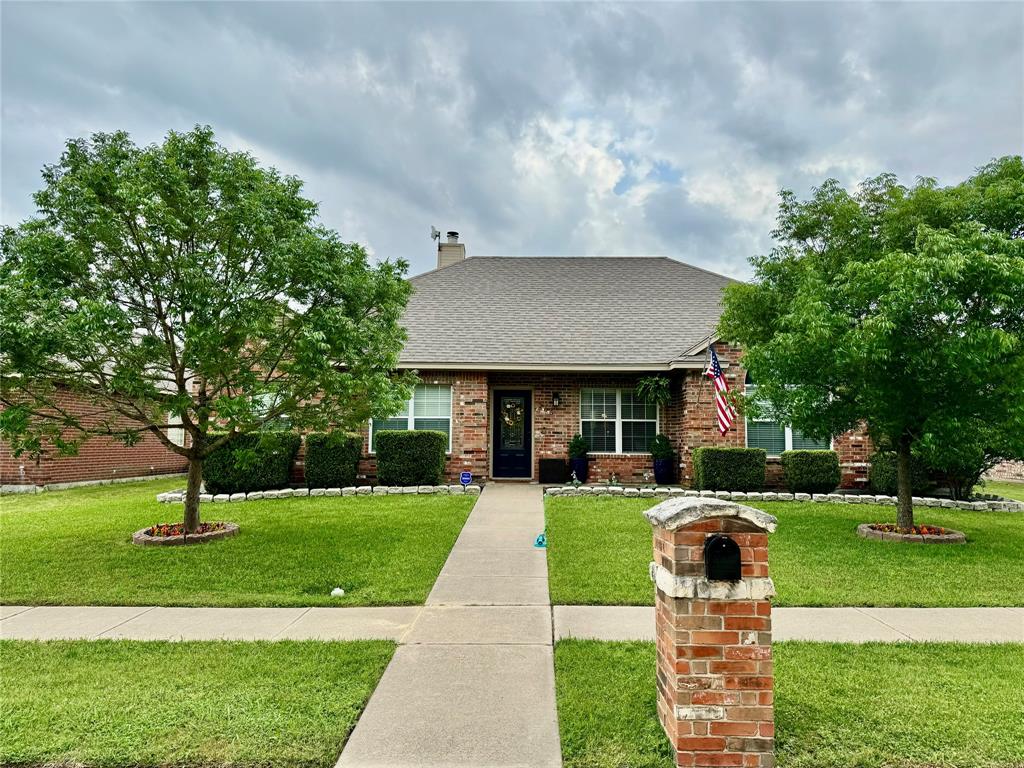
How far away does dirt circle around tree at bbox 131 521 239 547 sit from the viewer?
7234mm

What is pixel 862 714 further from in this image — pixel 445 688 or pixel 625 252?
pixel 625 252

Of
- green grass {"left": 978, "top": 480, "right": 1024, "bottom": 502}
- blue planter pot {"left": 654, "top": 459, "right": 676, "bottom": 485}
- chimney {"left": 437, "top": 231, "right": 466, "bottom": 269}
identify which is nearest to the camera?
blue planter pot {"left": 654, "top": 459, "right": 676, "bottom": 485}

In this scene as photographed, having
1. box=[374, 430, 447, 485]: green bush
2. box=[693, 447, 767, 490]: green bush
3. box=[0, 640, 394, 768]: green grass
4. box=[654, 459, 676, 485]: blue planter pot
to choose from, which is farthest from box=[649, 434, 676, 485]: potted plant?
box=[0, 640, 394, 768]: green grass

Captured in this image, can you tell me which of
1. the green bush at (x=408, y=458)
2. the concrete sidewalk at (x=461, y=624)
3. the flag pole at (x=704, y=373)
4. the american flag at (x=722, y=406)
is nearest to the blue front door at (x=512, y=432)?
the green bush at (x=408, y=458)

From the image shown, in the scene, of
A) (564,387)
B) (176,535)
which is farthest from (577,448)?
(176,535)

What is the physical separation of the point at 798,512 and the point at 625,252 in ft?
45.4

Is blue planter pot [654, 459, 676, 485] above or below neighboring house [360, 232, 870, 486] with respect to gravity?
below

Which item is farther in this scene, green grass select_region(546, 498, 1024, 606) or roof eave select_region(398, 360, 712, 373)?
roof eave select_region(398, 360, 712, 373)

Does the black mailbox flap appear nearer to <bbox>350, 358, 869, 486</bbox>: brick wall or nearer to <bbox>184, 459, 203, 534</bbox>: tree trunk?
<bbox>184, 459, 203, 534</bbox>: tree trunk

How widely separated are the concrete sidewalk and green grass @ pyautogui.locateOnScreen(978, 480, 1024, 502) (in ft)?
37.1

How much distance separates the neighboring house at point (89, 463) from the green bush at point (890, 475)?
15.7 metres

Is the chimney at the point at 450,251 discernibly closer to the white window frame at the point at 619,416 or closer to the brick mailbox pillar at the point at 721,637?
the white window frame at the point at 619,416

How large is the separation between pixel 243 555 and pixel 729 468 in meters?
9.38

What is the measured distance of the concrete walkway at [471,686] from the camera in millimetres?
2656
